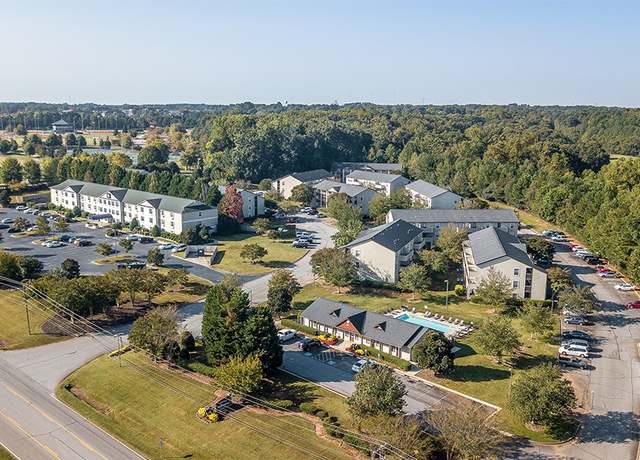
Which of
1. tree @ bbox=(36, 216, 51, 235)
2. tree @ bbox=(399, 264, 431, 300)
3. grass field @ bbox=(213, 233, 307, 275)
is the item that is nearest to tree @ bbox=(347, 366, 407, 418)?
tree @ bbox=(399, 264, 431, 300)

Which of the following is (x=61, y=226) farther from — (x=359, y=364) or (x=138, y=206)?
(x=359, y=364)

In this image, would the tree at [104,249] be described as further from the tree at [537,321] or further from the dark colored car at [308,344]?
the tree at [537,321]

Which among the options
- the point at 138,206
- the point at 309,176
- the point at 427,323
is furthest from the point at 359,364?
the point at 309,176

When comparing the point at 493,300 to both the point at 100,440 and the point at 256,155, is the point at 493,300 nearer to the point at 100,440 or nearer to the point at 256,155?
the point at 100,440

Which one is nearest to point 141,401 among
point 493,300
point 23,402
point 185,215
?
point 23,402

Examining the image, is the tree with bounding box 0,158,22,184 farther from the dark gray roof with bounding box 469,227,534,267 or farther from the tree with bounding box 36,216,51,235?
the dark gray roof with bounding box 469,227,534,267

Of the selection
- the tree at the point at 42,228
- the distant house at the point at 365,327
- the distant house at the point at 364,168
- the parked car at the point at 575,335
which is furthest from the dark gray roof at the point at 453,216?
the tree at the point at 42,228
